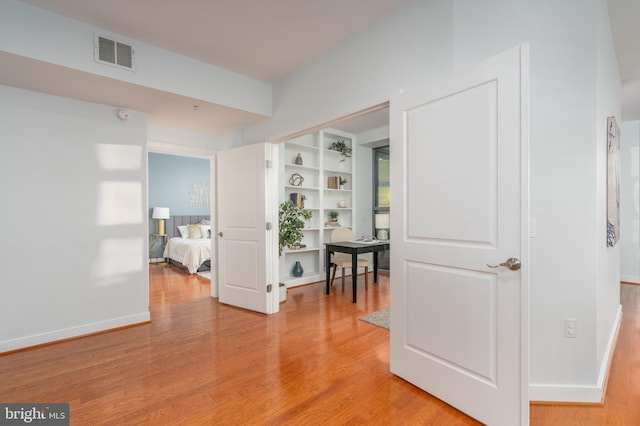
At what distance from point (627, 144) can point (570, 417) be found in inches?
206

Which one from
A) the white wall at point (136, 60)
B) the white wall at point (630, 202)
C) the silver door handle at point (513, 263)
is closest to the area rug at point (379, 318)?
the silver door handle at point (513, 263)

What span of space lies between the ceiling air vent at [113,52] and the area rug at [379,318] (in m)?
3.31

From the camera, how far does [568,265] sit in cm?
188

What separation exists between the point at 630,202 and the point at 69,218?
7.66 meters

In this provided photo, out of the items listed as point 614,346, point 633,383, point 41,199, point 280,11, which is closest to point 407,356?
point 633,383

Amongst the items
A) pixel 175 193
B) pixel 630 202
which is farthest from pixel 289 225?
pixel 630 202

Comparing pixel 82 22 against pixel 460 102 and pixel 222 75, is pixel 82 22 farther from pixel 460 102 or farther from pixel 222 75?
pixel 460 102

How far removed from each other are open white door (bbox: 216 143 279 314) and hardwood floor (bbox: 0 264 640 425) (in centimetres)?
39

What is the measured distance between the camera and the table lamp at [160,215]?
7.41 meters

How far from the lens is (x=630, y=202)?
16.3 ft

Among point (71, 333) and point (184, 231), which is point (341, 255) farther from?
point (184, 231)

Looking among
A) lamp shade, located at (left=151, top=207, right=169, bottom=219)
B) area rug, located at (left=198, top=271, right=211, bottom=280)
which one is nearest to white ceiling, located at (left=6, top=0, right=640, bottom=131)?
area rug, located at (left=198, top=271, right=211, bottom=280)

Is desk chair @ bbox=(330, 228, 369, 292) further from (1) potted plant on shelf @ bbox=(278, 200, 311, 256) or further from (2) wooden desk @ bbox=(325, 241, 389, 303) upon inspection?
(1) potted plant on shelf @ bbox=(278, 200, 311, 256)

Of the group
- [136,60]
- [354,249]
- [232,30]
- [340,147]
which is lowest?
[354,249]
